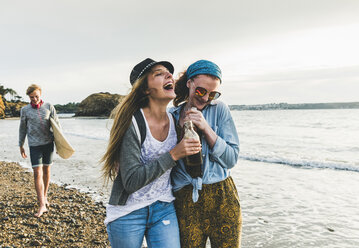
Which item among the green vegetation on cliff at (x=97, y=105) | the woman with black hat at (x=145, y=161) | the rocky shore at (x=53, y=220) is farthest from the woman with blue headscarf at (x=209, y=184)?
the green vegetation on cliff at (x=97, y=105)

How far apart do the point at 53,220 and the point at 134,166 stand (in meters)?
4.37

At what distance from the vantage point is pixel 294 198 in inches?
297

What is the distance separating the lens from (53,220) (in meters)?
5.46

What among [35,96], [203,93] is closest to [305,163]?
[35,96]

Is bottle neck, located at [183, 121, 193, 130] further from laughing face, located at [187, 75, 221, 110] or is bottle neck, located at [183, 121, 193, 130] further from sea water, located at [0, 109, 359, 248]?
sea water, located at [0, 109, 359, 248]

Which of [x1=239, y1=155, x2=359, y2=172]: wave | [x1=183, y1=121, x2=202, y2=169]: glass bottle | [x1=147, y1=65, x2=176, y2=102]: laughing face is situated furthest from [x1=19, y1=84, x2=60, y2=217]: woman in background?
[x1=239, y1=155, x2=359, y2=172]: wave

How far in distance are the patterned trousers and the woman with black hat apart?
12 cm

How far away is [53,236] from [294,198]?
6.24 meters

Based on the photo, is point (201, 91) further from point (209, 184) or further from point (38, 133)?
point (38, 133)

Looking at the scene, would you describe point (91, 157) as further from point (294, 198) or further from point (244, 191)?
point (294, 198)

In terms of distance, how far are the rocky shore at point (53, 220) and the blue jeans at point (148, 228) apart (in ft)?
8.91

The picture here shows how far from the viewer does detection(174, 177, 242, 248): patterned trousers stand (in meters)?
2.33

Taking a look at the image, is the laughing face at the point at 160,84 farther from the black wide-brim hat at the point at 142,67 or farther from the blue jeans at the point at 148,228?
the blue jeans at the point at 148,228

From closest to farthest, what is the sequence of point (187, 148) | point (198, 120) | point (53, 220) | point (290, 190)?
point (187, 148) → point (198, 120) → point (53, 220) → point (290, 190)
